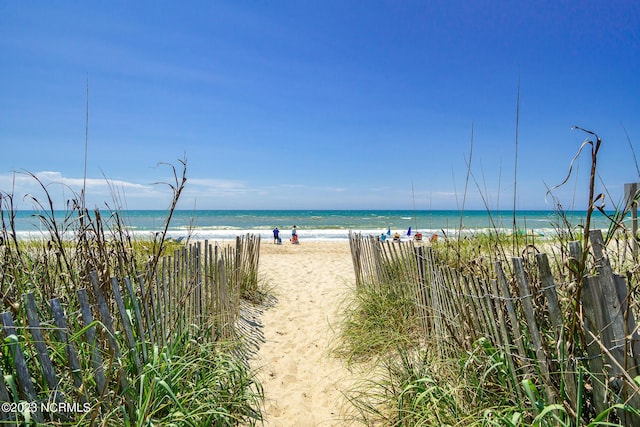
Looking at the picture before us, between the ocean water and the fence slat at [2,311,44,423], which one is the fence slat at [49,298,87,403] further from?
the ocean water

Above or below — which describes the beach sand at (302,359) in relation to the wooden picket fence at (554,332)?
below

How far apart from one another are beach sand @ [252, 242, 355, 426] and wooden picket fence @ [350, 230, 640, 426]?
1.30 meters

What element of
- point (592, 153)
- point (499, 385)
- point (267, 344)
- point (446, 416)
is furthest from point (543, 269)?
point (267, 344)

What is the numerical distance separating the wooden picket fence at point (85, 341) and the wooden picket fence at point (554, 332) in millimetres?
2129

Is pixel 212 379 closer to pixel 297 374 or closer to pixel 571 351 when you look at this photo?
pixel 297 374

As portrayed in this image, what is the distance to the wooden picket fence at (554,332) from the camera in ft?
5.52

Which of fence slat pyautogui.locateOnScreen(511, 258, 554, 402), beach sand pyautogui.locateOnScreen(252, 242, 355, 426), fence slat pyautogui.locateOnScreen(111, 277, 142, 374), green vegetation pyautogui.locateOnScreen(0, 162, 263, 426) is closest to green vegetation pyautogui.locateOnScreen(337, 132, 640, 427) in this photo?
fence slat pyautogui.locateOnScreen(511, 258, 554, 402)

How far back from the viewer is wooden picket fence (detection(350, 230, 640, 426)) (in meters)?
1.68

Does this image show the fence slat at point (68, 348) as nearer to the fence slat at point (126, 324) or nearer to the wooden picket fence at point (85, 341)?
the wooden picket fence at point (85, 341)

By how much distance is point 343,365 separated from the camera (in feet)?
13.4

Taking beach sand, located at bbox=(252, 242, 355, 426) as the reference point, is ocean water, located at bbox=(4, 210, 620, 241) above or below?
above

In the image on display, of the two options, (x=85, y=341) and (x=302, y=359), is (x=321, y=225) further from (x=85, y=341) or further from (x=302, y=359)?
(x=85, y=341)

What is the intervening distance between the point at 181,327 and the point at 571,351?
2.76 metres

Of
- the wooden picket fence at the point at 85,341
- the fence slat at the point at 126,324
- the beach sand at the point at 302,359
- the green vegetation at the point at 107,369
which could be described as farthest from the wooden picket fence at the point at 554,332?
the fence slat at the point at 126,324
